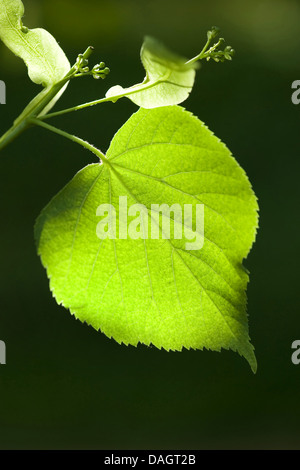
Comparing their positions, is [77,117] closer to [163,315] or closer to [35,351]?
[35,351]

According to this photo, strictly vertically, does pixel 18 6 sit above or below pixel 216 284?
above

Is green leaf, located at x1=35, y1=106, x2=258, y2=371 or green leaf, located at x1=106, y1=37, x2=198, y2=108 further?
green leaf, located at x1=35, y1=106, x2=258, y2=371

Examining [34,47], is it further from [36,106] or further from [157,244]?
[157,244]

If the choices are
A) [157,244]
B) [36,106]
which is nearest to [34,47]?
[36,106]

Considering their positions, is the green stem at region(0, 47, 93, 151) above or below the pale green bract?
below

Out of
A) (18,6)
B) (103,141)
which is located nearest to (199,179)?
(18,6)
